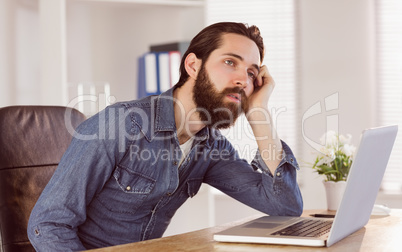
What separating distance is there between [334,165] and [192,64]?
0.65m

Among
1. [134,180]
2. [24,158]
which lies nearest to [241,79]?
[134,180]

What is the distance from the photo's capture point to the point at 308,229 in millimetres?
1439

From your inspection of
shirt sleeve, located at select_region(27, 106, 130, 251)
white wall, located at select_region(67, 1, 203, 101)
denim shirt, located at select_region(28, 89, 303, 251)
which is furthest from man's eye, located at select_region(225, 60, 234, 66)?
white wall, located at select_region(67, 1, 203, 101)

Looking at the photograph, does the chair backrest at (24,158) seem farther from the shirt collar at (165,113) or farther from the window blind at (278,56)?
the window blind at (278,56)

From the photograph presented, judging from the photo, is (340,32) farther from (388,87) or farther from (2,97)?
(2,97)

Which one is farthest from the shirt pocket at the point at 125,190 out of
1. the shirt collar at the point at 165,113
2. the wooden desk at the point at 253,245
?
the wooden desk at the point at 253,245

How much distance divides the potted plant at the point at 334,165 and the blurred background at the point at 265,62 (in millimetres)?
1399

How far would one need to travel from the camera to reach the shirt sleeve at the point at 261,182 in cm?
184

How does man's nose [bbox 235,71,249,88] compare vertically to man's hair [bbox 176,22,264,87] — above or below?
below

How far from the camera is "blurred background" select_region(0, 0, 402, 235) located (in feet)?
10.3

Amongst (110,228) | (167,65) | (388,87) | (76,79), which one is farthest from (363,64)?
(110,228)

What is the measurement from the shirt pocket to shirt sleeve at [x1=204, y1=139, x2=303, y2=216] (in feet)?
1.06

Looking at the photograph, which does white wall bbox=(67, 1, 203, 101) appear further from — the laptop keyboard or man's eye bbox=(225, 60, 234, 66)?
the laptop keyboard

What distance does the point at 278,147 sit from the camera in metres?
1.90
